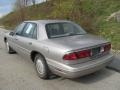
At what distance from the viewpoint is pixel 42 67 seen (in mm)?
5379

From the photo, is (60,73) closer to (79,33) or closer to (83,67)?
(83,67)

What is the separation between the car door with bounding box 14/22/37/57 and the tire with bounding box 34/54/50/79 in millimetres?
418

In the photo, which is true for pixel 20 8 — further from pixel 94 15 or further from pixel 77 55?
pixel 77 55

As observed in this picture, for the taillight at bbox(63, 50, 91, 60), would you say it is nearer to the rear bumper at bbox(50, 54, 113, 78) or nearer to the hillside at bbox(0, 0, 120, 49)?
the rear bumper at bbox(50, 54, 113, 78)

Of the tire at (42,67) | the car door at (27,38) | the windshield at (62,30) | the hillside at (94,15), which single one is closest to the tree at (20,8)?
the hillside at (94,15)

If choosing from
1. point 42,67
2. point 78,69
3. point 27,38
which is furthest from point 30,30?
point 78,69

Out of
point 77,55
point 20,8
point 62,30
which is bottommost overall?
point 77,55

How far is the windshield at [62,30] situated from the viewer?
5.62 metres

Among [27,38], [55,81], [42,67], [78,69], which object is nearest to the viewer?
[78,69]

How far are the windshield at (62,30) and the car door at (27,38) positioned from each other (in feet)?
1.49

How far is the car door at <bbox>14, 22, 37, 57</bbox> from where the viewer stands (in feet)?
19.0

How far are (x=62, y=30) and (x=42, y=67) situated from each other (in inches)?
48.9

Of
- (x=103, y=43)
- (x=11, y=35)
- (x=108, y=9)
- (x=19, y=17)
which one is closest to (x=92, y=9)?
(x=108, y=9)

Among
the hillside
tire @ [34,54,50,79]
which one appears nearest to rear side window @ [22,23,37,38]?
tire @ [34,54,50,79]
